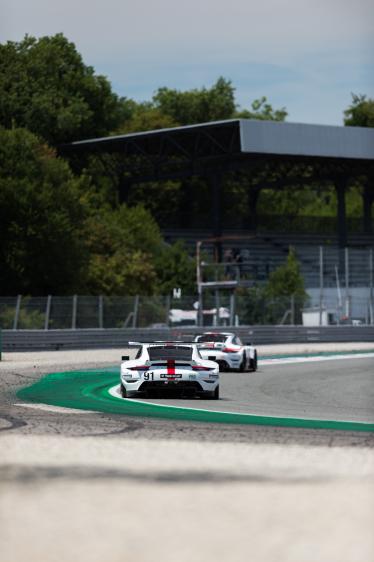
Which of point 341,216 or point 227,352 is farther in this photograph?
point 341,216

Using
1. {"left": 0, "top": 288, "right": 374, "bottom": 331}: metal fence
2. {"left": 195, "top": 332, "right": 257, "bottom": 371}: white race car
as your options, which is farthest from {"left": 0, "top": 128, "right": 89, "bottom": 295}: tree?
{"left": 195, "top": 332, "right": 257, "bottom": 371}: white race car

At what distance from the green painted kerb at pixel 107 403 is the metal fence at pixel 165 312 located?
17324 mm

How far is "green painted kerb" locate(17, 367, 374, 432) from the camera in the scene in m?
18.6

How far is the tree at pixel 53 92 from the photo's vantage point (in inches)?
3474

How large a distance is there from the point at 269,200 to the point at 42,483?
117 metres

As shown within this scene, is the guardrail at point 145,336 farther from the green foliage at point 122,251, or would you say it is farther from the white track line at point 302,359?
the green foliage at point 122,251

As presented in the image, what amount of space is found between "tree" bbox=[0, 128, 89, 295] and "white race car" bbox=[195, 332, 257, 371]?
30.4m

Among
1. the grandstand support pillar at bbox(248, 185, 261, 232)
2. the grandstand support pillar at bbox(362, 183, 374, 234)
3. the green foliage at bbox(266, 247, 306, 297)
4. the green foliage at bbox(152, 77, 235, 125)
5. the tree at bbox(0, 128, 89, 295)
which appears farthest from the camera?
the green foliage at bbox(152, 77, 235, 125)

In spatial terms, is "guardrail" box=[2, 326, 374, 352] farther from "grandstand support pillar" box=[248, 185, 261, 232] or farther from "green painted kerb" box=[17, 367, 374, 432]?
"grandstand support pillar" box=[248, 185, 261, 232]

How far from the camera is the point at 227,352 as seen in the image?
36.2 meters

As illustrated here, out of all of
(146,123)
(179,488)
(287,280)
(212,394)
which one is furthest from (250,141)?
(179,488)

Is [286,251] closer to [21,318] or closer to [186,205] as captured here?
[186,205]

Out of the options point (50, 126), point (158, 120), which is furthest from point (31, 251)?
point (158, 120)

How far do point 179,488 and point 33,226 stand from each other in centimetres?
5623
